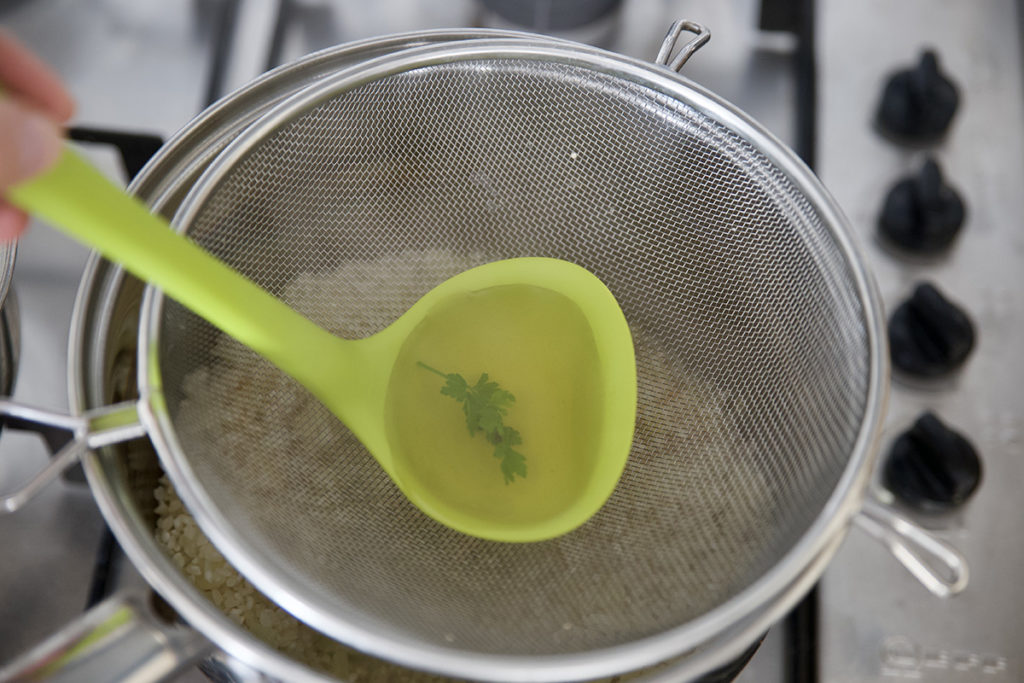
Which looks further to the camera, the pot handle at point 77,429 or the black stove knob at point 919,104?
the black stove knob at point 919,104

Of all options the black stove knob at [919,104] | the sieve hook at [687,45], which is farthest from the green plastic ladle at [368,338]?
the black stove knob at [919,104]

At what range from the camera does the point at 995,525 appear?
0.72 metres

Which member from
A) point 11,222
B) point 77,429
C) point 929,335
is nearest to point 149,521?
point 77,429

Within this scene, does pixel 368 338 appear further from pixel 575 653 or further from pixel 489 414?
pixel 575 653

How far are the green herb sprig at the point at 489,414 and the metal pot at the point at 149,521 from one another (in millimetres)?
205

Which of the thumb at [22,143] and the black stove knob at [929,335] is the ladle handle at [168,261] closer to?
the thumb at [22,143]

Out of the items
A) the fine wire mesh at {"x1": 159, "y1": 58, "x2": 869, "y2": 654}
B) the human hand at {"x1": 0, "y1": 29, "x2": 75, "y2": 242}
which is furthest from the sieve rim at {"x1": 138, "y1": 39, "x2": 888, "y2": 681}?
the human hand at {"x1": 0, "y1": 29, "x2": 75, "y2": 242}

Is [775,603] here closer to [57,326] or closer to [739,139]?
[739,139]

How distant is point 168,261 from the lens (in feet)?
1.72

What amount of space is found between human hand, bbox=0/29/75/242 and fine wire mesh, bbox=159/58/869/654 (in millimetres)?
146

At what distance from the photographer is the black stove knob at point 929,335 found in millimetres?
717

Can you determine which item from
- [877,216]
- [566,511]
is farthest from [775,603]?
[877,216]

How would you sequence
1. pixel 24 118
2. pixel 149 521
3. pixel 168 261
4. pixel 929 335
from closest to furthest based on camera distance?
pixel 24 118, pixel 168 261, pixel 149 521, pixel 929 335

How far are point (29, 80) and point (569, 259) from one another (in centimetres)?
46
